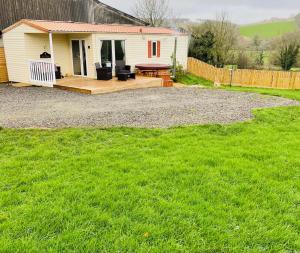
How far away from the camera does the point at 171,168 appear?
384 cm

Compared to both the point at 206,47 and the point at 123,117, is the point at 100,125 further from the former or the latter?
the point at 206,47

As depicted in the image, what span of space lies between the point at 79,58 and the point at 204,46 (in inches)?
493

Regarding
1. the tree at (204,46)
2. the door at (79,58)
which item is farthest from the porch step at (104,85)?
the tree at (204,46)

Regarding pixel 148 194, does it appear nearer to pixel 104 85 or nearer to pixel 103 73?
pixel 104 85

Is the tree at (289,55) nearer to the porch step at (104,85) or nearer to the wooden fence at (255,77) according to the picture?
the wooden fence at (255,77)

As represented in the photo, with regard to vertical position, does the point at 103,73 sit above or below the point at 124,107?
above

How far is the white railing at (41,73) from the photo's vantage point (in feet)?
39.3

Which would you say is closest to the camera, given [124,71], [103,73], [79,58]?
[103,73]

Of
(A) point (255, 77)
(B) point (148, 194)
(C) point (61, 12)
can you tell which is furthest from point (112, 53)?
(B) point (148, 194)

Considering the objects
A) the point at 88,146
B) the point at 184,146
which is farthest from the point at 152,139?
the point at 88,146

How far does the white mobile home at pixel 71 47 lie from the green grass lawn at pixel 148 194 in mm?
8338

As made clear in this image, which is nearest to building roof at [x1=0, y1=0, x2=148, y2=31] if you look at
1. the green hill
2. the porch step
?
the porch step

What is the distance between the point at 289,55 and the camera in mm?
24750

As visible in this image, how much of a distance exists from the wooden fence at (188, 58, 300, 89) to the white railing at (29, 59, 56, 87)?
10.5 meters
